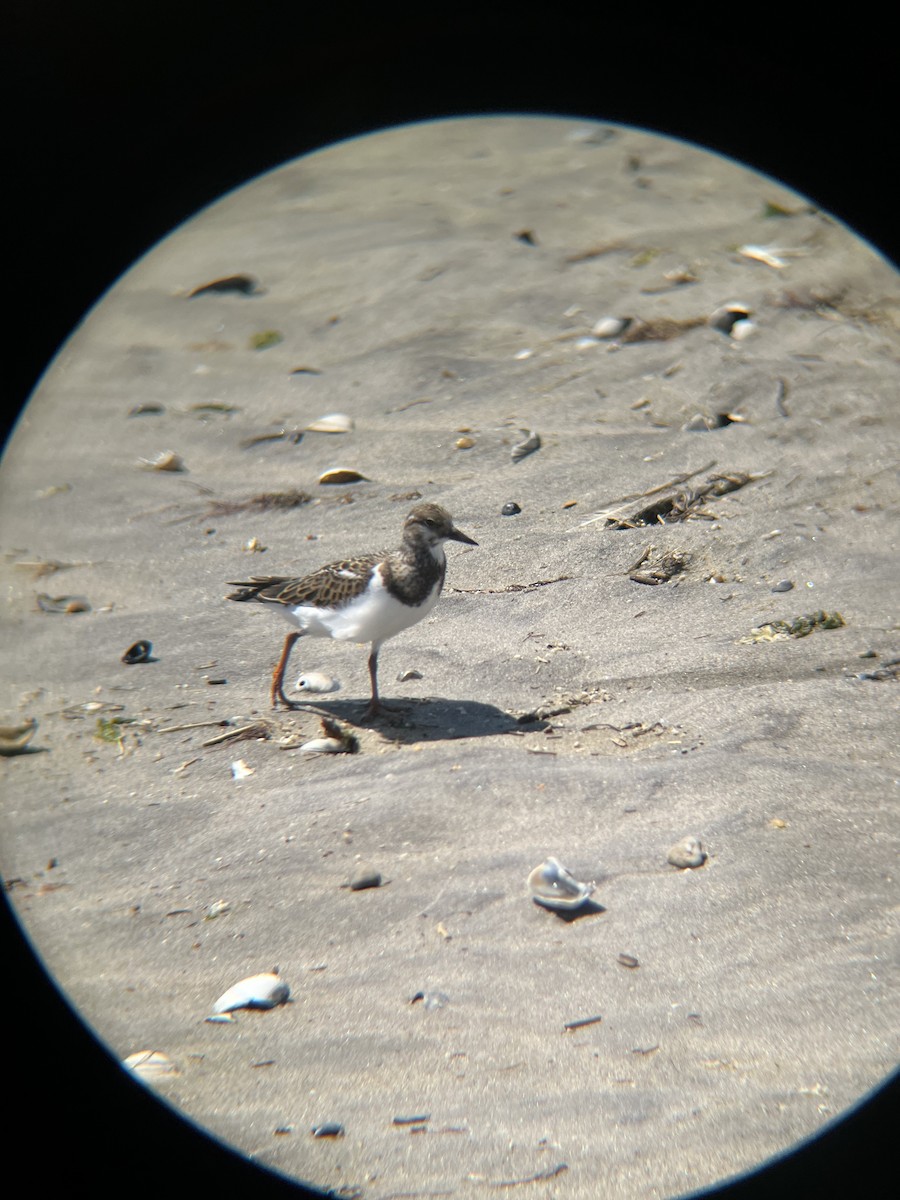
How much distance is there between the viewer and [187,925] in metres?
3.26

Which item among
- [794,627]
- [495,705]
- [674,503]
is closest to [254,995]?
[495,705]

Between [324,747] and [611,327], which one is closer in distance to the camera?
[324,747]

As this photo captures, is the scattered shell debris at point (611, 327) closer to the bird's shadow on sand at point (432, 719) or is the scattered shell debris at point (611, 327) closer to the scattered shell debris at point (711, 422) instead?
the scattered shell debris at point (711, 422)

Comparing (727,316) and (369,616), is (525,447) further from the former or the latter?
(369,616)

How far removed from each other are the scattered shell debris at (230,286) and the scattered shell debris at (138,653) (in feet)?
14.9

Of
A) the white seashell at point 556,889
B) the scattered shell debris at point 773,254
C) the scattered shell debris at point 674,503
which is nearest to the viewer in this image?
the white seashell at point 556,889

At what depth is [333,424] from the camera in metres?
6.64

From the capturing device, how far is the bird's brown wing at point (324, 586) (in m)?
4.36

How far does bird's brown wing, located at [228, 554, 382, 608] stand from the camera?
436cm

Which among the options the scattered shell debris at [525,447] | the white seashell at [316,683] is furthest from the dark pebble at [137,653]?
the scattered shell debris at [525,447]

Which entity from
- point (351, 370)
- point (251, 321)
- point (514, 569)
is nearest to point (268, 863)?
point (514, 569)

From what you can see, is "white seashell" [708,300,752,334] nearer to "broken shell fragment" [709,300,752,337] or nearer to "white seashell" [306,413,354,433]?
"broken shell fragment" [709,300,752,337]

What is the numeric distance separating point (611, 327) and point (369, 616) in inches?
143

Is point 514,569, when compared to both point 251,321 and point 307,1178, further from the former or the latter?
point 251,321
